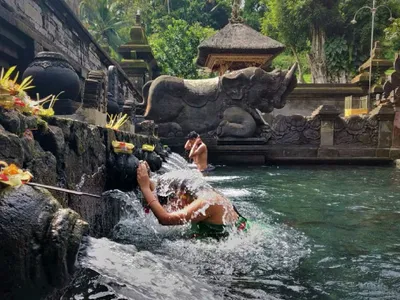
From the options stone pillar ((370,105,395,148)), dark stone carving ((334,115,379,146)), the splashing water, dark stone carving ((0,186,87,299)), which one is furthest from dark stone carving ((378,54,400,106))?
dark stone carving ((0,186,87,299))

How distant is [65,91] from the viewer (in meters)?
4.68

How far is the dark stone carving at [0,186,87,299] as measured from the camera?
1360 mm

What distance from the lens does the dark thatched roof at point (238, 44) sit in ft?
62.3

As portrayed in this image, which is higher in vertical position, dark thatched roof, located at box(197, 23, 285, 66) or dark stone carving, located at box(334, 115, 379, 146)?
dark thatched roof, located at box(197, 23, 285, 66)

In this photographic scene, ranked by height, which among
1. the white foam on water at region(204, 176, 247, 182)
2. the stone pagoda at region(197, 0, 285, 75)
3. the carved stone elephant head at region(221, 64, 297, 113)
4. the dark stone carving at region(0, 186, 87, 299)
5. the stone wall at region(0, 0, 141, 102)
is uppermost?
the stone pagoda at region(197, 0, 285, 75)

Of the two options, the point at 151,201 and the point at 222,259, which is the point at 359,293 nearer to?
the point at 222,259

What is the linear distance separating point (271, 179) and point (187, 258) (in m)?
5.86

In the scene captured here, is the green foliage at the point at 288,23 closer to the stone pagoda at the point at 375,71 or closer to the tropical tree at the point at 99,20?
the stone pagoda at the point at 375,71

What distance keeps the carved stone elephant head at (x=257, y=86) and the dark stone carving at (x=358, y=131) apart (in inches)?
77.5

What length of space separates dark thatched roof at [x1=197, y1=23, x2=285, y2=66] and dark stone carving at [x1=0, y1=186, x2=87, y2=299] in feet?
59.4

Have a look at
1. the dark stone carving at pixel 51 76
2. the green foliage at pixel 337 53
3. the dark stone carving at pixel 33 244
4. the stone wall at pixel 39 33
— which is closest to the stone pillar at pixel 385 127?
the stone wall at pixel 39 33

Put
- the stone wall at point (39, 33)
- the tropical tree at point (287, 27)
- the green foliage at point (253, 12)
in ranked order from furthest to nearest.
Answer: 1. the green foliage at point (253, 12)
2. the tropical tree at point (287, 27)
3. the stone wall at point (39, 33)

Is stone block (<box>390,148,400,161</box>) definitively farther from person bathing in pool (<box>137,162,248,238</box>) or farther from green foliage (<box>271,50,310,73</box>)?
green foliage (<box>271,50,310,73</box>)

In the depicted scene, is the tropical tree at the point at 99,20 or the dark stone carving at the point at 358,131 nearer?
the dark stone carving at the point at 358,131
